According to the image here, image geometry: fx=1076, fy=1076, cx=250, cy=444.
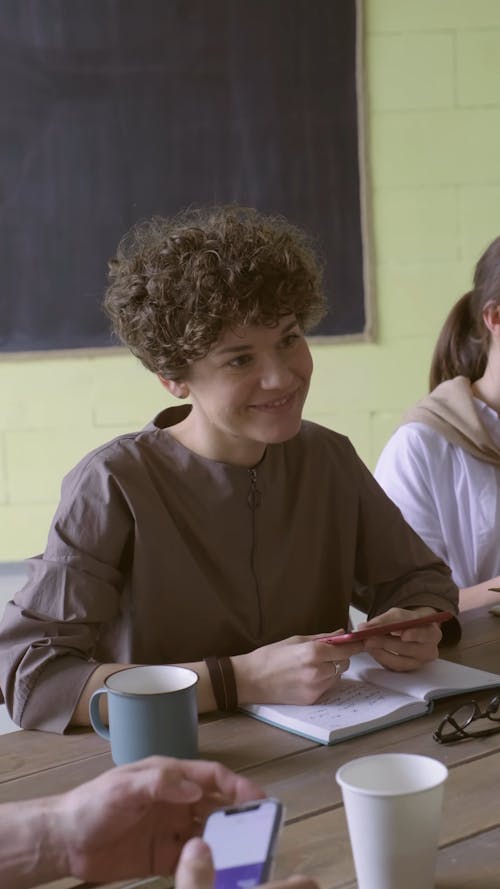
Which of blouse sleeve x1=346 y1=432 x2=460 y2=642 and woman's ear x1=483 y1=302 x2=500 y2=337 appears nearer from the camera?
blouse sleeve x1=346 y1=432 x2=460 y2=642

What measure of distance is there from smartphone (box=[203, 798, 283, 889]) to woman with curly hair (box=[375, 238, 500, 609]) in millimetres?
1384

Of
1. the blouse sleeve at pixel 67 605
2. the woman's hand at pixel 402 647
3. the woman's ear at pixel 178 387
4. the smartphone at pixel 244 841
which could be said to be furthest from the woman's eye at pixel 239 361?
the smartphone at pixel 244 841

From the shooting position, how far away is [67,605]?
1409 millimetres

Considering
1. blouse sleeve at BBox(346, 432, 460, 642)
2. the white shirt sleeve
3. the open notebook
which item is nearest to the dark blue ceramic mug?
the open notebook

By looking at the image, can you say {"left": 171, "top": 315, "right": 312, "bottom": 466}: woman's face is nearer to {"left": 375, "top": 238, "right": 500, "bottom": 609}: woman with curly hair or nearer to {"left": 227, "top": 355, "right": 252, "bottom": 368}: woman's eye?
{"left": 227, "top": 355, "right": 252, "bottom": 368}: woman's eye

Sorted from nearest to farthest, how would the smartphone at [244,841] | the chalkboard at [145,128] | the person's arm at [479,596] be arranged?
the smartphone at [244,841] → the person's arm at [479,596] → the chalkboard at [145,128]

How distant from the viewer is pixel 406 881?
2.84 feet

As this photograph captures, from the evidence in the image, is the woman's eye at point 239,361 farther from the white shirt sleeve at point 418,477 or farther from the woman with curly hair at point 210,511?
the white shirt sleeve at point 418,477

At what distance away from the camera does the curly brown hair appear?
1509 mm

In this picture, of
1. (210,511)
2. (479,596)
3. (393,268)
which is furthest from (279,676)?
(393,268)

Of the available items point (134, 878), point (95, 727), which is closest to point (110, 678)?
point (95, 727)

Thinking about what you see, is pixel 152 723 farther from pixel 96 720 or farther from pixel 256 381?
pixel 256 381

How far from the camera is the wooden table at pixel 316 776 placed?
3.08 ft

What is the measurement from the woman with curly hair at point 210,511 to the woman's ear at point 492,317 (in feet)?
1.98
